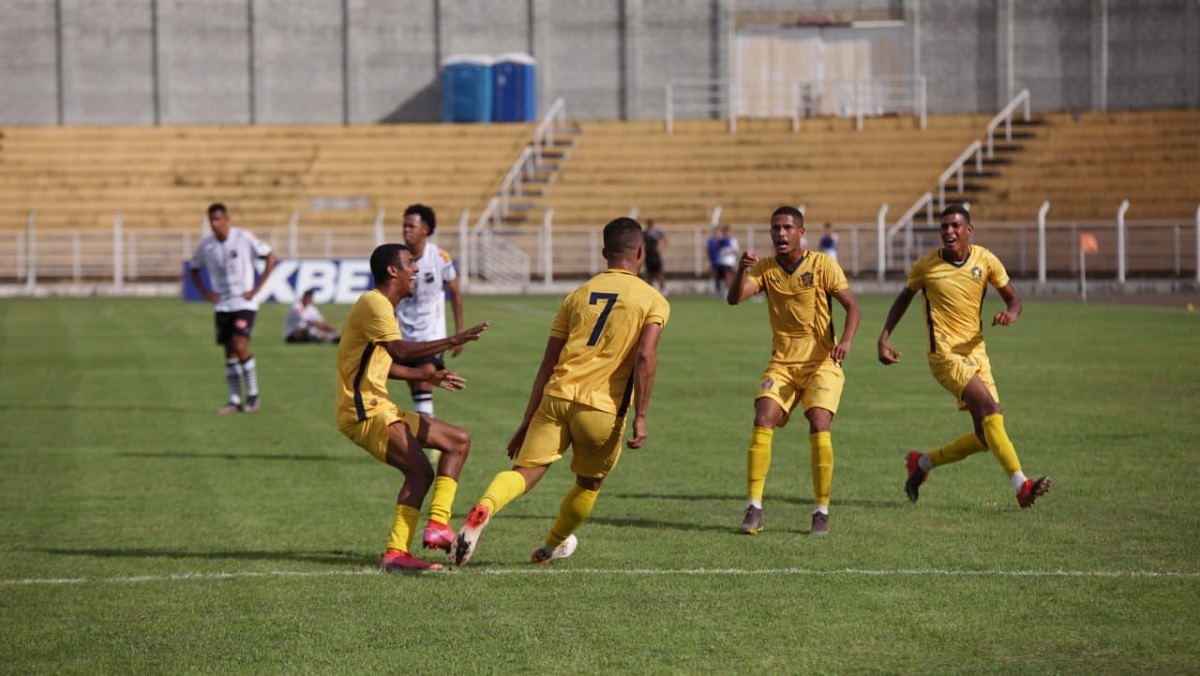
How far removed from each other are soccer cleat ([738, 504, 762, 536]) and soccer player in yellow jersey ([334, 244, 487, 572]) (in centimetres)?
192

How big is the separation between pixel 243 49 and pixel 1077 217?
28.7 metres

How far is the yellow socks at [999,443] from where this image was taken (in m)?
10.8

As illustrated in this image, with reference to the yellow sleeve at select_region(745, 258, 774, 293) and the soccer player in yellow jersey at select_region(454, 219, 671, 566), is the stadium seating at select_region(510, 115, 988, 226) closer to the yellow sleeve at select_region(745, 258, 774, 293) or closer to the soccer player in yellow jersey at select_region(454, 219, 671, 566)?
the yellow sleeve at select_region(745, 258, 774, 293)

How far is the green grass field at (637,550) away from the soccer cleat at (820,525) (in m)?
0.14

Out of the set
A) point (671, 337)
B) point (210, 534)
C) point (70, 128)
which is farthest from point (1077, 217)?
point (210, 534)

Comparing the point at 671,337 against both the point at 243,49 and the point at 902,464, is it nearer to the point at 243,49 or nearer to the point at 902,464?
the point at 902,464

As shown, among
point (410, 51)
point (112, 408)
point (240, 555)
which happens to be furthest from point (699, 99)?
point (240, 555)

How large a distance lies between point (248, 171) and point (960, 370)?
143 feet

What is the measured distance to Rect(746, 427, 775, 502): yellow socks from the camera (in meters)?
10.2

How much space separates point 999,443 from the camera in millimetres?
10820

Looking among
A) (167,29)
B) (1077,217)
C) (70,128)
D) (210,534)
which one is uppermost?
(167,29)

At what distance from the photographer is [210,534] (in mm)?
10250

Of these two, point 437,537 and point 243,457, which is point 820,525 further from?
point 243,457

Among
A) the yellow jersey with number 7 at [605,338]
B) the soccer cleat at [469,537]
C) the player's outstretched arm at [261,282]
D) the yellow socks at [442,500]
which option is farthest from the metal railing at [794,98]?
the soccer cleat at [469,537]
